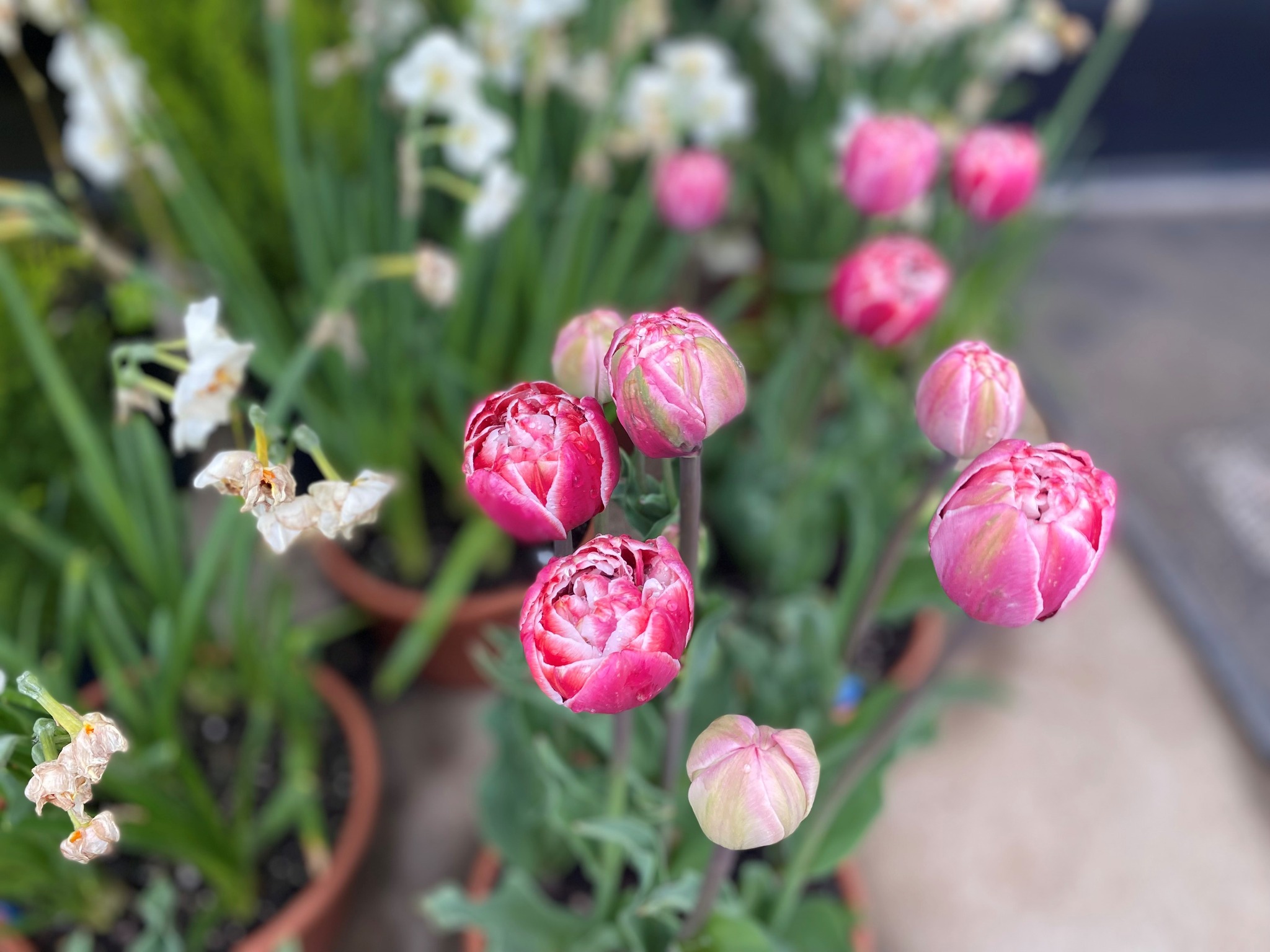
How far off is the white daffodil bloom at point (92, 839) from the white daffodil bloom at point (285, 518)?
0.07 metres

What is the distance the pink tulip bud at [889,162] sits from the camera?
18.0 inches

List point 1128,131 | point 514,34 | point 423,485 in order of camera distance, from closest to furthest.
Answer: point 514,34, point 423,485, point 1128,131

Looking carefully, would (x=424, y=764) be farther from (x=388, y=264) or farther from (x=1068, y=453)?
(x=1068, y=453)

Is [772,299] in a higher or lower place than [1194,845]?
higher

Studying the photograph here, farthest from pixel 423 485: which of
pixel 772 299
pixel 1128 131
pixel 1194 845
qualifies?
pixel 1128 131

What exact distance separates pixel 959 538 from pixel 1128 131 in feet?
3.76

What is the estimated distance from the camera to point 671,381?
0.71 feet

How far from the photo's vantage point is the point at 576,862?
0.53 metres

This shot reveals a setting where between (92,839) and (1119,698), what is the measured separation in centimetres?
69

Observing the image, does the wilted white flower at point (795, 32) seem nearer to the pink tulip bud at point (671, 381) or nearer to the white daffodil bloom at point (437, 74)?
the white daffodil bloom at point (437, 74)

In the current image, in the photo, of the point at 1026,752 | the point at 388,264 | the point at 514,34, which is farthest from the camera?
the point at 1026,752

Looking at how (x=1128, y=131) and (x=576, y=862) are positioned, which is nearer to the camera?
(x=576, y=862)

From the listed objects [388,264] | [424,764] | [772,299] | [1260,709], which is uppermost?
[388,264]

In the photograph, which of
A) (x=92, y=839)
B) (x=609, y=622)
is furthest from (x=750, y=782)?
(x=92, y=839)
